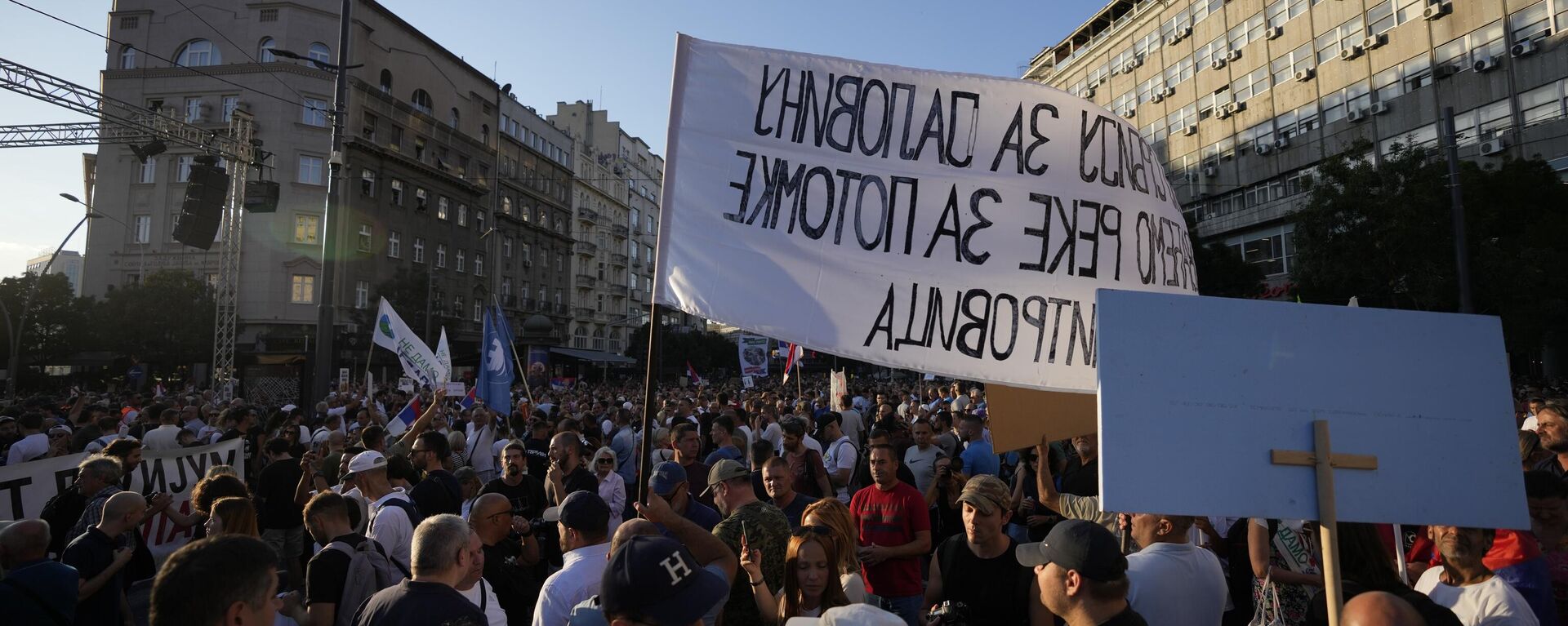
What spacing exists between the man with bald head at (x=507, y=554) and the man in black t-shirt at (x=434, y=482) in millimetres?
698

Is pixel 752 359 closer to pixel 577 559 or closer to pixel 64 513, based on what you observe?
pixel 64 513

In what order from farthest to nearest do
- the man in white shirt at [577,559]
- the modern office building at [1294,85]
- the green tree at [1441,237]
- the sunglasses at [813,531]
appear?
the modern office building at [1294,85], the green tree at [1441,237], the sunglasses at [813,531], the man in white shirt at [577,559]

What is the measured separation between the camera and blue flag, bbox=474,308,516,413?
12.6 meters

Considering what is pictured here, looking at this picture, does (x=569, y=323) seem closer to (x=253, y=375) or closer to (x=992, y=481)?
(x=253, y=375)

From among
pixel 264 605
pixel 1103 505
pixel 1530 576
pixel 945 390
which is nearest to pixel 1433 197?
pixel 945 390

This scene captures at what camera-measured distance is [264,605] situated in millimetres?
2920

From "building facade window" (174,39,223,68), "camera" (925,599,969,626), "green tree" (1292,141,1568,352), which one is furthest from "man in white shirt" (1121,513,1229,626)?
"building facade window" (174,39,223,68)

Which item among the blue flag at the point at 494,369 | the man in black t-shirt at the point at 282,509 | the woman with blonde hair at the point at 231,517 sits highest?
the blue flag at the point at 494,369

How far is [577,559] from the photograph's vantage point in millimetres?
4066

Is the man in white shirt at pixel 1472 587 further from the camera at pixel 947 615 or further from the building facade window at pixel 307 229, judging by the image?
the building facade window at pixel 307 229

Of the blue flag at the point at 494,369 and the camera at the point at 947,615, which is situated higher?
the blue flag at the point at 494,369

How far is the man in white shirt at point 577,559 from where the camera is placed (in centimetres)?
387

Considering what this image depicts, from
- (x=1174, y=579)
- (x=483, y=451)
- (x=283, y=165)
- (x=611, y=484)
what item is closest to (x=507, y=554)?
(x=611, y=484)

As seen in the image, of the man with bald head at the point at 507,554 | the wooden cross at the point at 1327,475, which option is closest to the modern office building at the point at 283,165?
the man with bald head at the point at 507,554
